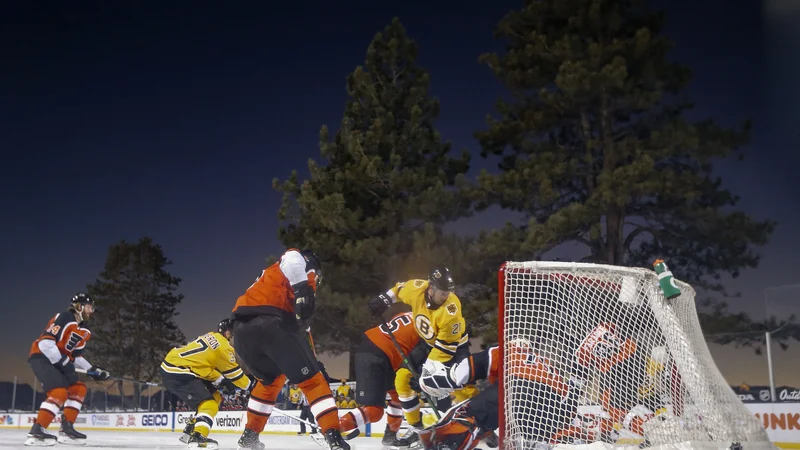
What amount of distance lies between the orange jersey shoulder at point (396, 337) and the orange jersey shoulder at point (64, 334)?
11.0ft

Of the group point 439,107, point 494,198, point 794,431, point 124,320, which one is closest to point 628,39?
point 494,198

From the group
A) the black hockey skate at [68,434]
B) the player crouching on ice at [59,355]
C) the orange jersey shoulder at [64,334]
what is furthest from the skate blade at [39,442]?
the black hockey skate at [68,434]

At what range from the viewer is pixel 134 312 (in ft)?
112

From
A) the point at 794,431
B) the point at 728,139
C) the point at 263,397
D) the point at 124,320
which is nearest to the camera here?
the point at 263,397

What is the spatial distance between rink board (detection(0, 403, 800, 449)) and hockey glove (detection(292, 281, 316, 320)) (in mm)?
3660

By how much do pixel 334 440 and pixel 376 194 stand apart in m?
14.7

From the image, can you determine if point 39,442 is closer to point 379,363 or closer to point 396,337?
point 379,363

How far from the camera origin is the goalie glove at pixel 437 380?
14.1ft

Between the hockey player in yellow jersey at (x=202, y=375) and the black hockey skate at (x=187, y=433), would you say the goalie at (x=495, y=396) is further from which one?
the black hockey skate at (x=187, y=433)

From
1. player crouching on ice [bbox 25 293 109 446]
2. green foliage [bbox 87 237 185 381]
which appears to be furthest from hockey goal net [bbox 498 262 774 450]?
green foliage [bbox 87 237 185 381]

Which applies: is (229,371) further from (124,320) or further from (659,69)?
(124,320)

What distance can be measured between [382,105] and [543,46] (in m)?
4.99

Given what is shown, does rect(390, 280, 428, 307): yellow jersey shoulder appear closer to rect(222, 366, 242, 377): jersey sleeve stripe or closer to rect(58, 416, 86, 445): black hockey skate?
rect(222, 366, 242, 377): jersey sleeve stripe

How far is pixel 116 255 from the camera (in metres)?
34.9
